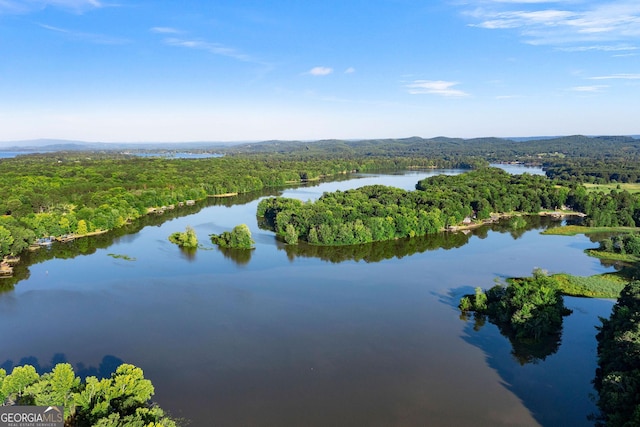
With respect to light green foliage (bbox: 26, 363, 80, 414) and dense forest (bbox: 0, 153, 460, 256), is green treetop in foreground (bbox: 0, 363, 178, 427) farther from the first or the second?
dense forest (bbox: 0, 153, 460, 256)

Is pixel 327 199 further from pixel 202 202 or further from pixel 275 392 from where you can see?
pixel 275 392

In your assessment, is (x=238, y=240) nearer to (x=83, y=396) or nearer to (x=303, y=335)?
(x=303, y=335)

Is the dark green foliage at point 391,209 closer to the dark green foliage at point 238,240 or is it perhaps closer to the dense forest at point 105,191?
the dark green foliage at point 238,240

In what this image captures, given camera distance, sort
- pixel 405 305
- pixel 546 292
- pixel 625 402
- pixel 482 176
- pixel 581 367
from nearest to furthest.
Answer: pixel 625 402 → pixel 581 367 → pixel 546 292 → pixel 405 305 → pixel 482 176

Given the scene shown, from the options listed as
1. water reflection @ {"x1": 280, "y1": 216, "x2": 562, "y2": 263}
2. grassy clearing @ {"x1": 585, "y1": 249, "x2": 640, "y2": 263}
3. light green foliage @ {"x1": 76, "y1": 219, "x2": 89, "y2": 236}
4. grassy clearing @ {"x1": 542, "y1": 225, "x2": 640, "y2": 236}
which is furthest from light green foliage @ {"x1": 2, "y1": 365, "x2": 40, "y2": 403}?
grassy clearing @ {"x1": 542, "y1": 225, "x2": 640, "y2": 236}

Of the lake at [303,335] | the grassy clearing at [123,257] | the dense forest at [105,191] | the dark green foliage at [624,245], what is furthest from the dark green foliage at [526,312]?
the dense forest at [105,191]

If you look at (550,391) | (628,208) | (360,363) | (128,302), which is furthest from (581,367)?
(628,208)
